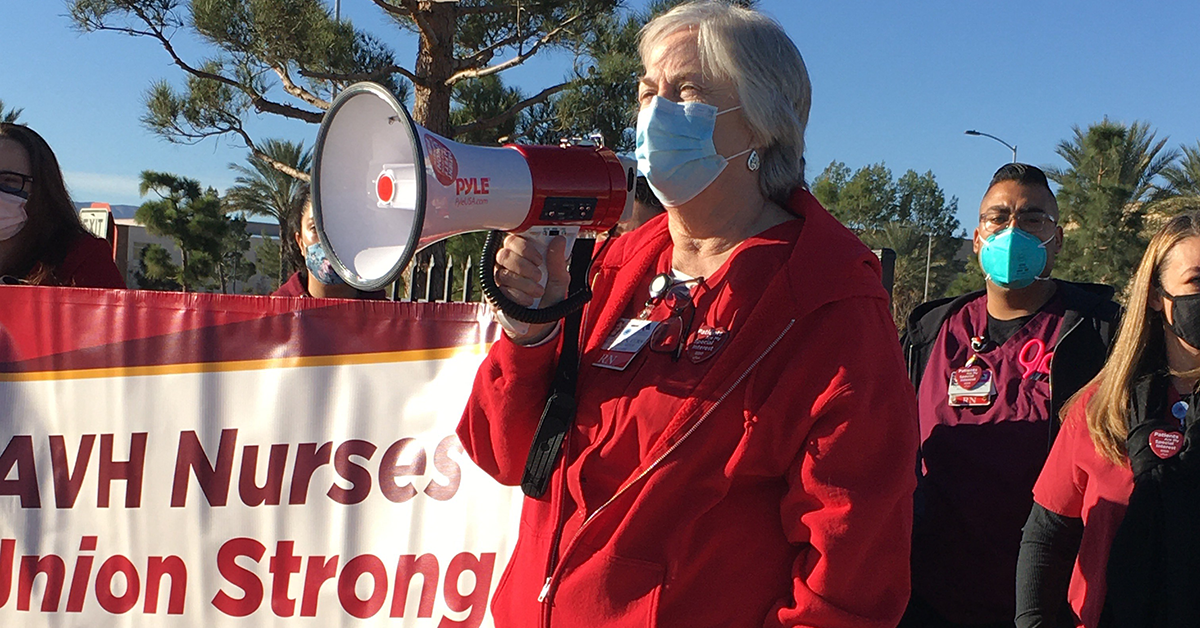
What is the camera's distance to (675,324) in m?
1.76

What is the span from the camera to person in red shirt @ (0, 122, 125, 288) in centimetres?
325

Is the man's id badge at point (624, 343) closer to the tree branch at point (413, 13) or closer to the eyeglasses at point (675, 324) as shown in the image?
the eyeglasses at point (675, 324)

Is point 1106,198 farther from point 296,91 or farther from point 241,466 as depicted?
point 241,466

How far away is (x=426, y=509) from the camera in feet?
9.70

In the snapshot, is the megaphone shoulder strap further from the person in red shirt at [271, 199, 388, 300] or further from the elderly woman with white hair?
the person in red shirt at [271, 199, 388, 300]

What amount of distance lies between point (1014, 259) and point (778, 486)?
1.81 metres

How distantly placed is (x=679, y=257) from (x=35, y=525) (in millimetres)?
2447

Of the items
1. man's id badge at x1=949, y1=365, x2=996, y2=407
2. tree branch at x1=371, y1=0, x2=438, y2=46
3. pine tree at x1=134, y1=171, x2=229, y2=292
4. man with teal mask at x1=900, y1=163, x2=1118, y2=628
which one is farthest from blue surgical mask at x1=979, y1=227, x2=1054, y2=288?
pine tree at x1=134, y1=171, x2=229, y2=292

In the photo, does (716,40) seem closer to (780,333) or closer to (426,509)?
(780,333)

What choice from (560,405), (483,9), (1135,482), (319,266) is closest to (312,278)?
(319,266)

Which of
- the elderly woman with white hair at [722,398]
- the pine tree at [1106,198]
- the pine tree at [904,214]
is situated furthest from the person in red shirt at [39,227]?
the pine tree at [904,214]

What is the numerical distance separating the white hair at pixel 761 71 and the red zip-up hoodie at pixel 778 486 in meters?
0.20

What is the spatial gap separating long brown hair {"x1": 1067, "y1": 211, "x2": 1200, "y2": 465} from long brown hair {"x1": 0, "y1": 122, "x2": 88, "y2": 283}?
3133 millimetres

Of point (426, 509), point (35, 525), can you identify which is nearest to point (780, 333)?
point (426, 509)
